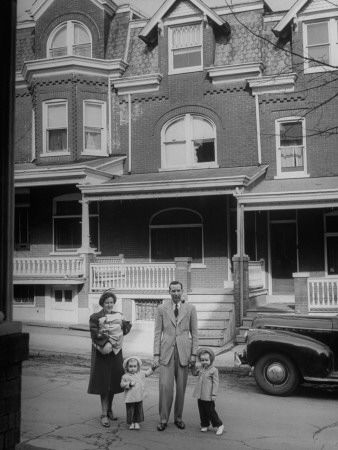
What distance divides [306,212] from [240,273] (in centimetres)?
350

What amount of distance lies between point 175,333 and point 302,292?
24.5 ft

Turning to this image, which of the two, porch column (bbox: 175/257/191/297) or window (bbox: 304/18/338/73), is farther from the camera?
window (bbox: 304/18/338/73)

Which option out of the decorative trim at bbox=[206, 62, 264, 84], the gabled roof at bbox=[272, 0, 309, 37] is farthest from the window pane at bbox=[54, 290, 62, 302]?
the gabled roof at bbox=[272, 0, 309, 37]

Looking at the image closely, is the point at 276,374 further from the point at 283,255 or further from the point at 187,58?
the point at 187,58

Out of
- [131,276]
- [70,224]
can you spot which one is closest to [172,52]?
[70,224]

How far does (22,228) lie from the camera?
19.1 metres

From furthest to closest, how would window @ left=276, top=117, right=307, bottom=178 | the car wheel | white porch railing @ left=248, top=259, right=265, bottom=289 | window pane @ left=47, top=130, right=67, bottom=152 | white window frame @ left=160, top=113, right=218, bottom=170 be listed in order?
1. window pane @ left=47, top=130, right=67, bottom=152
2. white window frame @ left=160, top=113, right=218, bottom=170
3. window @ left=276, top=117, right=307, bottom=178
4. white porch railing @ left=248, top=259, right=265, bottom=289
5. the car wheel

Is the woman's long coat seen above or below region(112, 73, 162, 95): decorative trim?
below

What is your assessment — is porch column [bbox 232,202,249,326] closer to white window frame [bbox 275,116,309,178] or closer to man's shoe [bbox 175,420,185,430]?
white window frame [bbox 275,116,309,178]

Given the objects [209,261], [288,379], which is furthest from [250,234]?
[288,379]

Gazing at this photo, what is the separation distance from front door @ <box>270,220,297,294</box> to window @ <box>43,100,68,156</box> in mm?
7479

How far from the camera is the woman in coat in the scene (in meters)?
6.77

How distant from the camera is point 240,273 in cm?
1430

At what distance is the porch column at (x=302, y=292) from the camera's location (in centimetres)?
1351
